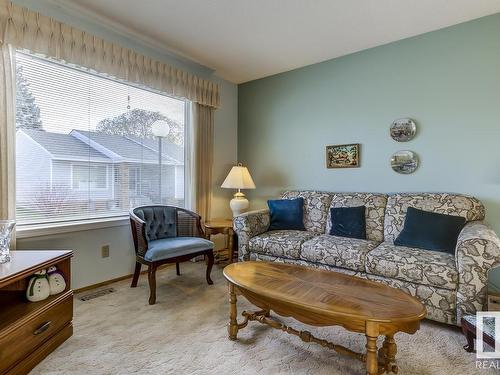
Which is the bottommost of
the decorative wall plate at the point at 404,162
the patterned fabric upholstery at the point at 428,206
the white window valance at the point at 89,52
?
the patterned fabric upholstery at the point at 428,206

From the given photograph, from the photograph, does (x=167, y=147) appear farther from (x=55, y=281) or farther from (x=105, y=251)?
(x=55, y=281)

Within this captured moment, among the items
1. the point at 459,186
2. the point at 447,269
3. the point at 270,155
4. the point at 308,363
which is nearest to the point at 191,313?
the point at 308,363

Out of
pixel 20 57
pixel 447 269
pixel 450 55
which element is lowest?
pixel 447 269

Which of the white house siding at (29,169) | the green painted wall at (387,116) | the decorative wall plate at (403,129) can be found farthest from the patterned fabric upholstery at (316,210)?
the white house siding at (29,169)

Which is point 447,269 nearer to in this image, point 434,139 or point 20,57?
point 434,139

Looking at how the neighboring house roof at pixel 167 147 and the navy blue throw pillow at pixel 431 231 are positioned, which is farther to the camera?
the neighboring house roof at pixel 167 147

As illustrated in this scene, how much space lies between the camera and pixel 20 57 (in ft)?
7.50

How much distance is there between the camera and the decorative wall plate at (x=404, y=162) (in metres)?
2.93

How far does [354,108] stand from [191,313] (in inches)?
111

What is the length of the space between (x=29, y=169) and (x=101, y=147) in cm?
66

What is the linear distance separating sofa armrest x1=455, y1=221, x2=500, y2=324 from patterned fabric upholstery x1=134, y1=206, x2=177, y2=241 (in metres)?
2.57

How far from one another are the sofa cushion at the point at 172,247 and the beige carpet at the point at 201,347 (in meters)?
0.41

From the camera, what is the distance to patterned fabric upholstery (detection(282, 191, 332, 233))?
3.19 metres

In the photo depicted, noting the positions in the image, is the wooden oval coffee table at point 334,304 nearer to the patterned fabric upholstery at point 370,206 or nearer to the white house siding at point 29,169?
the patterned fabric upholstery at point 370,206
